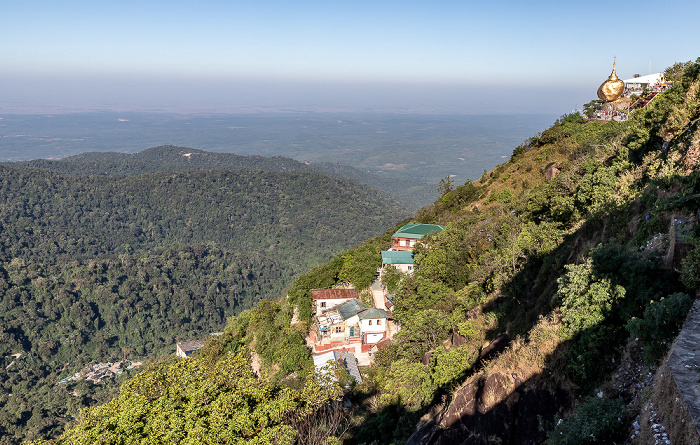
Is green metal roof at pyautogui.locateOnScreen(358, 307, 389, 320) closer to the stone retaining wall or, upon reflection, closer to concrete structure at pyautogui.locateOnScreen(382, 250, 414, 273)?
concrete structure at pyautogui.locateOnScreen(382, 250, 414, 273)

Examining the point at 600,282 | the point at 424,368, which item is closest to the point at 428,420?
the point at 424,368

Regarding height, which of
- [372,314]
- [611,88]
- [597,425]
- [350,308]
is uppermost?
[611,88]

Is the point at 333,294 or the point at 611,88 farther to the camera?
the point at 333,294

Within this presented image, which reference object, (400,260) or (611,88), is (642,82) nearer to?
(611,88)

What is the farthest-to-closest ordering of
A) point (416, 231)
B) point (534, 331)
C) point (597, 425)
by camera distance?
point (416, 231), point (534, 331), point (597, 425)

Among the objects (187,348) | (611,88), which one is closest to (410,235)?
(611,88)

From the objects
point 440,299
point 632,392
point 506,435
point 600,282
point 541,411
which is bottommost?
point 440,299

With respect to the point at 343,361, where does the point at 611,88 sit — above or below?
above

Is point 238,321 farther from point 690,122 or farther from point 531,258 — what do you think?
point 690,122
